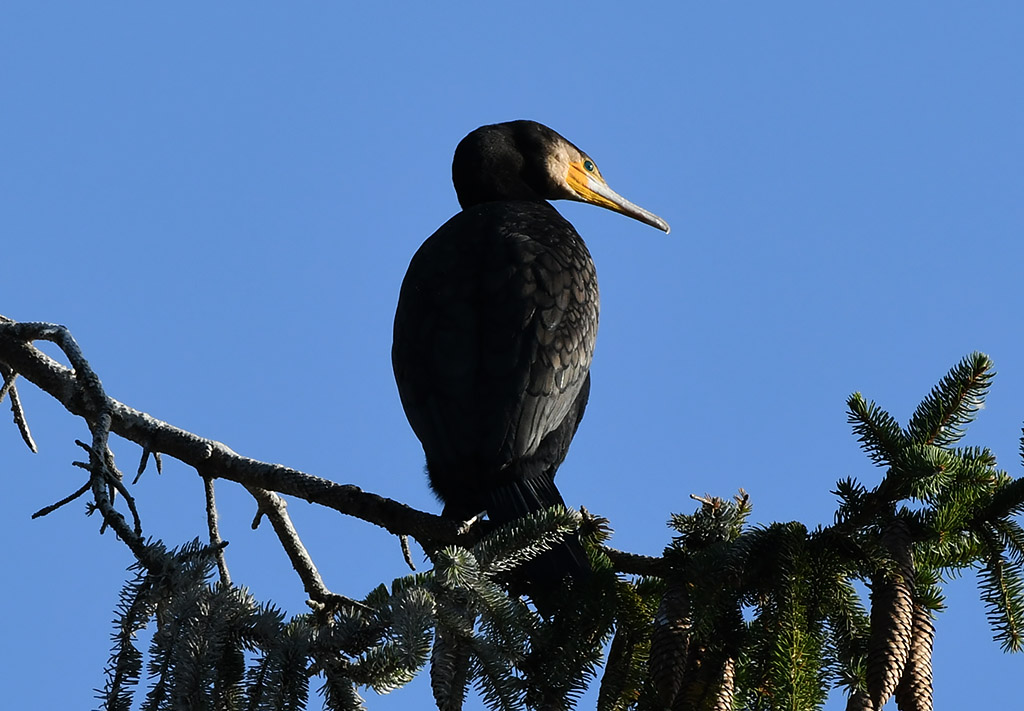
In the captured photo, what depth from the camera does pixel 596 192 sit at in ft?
18.2

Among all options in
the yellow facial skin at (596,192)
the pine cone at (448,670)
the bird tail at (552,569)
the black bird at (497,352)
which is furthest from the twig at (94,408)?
the yellow facial skin at (596,192)

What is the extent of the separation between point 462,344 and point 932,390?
165 cm

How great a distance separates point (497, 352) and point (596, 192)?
216 centimetres

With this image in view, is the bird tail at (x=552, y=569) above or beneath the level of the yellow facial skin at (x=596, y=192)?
beneath

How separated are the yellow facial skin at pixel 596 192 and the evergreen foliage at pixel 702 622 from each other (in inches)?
127

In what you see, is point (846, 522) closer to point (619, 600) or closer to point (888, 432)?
point (888, 432)

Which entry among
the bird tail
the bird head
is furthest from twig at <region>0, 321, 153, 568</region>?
the bird head

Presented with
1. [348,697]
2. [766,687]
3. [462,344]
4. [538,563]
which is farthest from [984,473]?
[462,344]

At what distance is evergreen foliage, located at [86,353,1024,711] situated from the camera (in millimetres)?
1983

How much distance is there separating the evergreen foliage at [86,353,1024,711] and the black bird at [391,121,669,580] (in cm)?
93

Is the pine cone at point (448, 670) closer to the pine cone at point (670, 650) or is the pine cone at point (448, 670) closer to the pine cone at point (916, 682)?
the pine cone at point (670, 650)

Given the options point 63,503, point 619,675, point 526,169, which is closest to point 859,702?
point 619,675

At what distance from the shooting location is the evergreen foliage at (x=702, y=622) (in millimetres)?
1983

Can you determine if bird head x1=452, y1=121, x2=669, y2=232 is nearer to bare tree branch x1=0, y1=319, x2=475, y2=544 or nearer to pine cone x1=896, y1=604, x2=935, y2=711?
bare tree branch x1=0, y1=319, x2=475, y2=544
